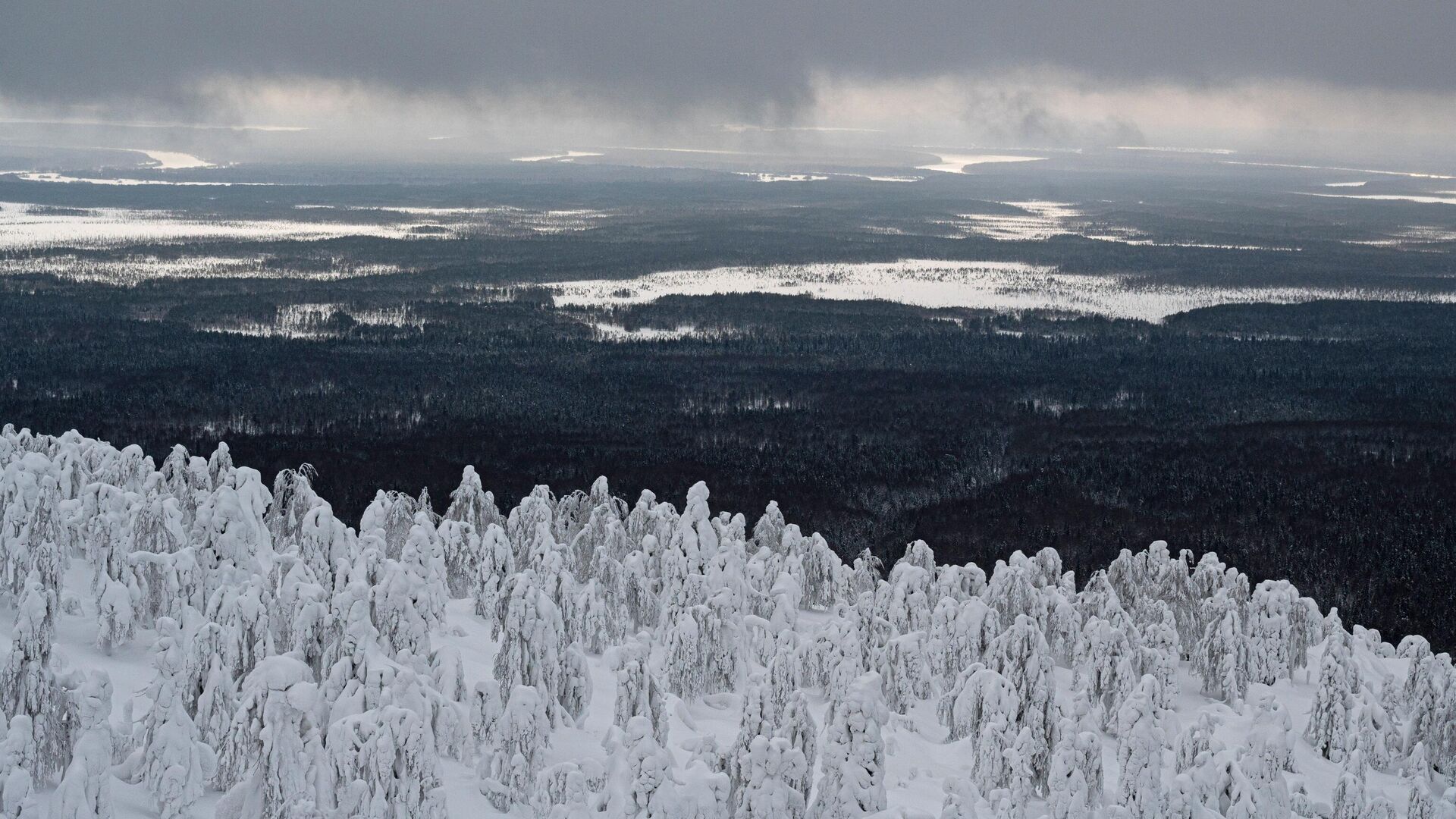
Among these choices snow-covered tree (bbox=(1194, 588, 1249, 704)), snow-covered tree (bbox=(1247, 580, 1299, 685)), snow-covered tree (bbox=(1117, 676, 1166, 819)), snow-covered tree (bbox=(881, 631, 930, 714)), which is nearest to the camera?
snow-covered tree (bbox=(1117, 676, 1166, 819))

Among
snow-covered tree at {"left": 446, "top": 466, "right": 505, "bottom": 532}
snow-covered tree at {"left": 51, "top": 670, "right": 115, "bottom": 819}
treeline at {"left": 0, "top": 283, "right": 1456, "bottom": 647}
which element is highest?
snow-covered tree at {"left": 51, "top": 670, "right": 115, "bottom": 819}

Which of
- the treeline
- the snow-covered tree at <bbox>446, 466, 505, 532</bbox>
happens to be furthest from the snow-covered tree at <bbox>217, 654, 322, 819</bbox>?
the treeline

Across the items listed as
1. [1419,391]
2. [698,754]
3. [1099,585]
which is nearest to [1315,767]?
[1099,585]

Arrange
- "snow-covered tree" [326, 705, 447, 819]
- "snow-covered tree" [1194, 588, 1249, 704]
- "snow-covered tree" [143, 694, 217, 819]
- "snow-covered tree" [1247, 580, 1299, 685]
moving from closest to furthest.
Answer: "snow-covered tree" [326, 705, 447, 819] < "snow-covered tree" [143, 694, 217, 819] < "snow-covered tree" [1194, 588, 1249, 704] < "snow-covered tree" [1247, 580, 1299, 685]

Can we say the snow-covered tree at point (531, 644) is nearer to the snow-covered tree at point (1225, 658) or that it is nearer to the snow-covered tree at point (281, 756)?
the snow-covered tree at point (281, 756)

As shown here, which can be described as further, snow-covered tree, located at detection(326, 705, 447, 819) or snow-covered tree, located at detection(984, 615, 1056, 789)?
snow-covered tree, located at detection(984, 615, 1056, 789)

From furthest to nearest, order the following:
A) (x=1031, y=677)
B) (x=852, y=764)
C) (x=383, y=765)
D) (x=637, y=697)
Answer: (x=1031, y=677), (x=637, y=697), (x=852, y=764), (x=383, y=765)

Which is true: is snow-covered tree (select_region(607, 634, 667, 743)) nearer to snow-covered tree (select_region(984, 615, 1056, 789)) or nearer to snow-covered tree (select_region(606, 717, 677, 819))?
snow-covered tree (select_region(606, 717, 677, 819))

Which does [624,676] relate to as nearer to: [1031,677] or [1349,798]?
[1031,677]

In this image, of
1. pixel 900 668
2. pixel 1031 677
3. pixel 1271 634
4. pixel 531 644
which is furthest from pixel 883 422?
pixel 531 644
